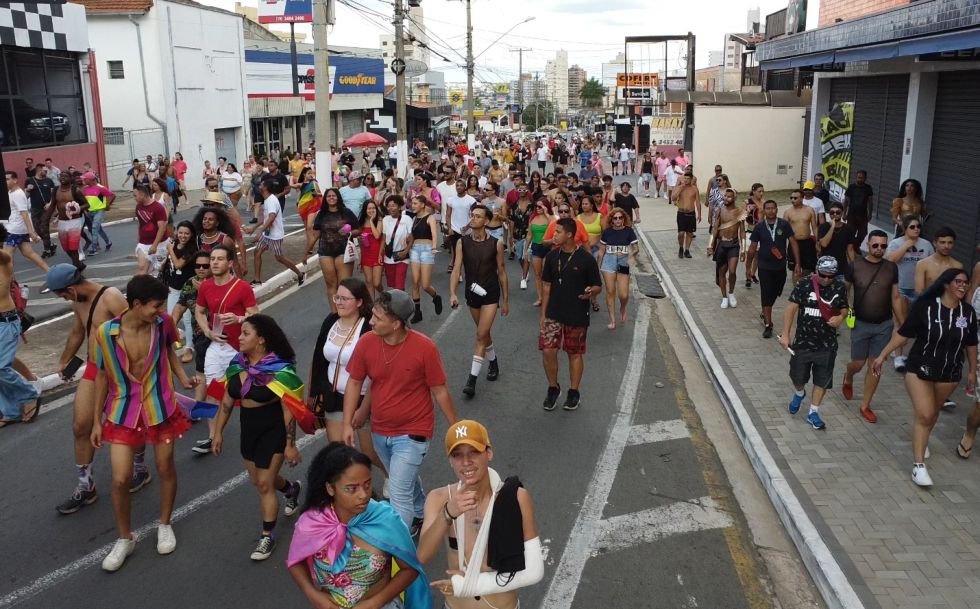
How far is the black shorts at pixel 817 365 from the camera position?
785 centimetres

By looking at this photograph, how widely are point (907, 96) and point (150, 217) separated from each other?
12.3 metres

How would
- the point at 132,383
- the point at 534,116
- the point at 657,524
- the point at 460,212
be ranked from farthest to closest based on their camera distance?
the point at 534,116, the point at 460,212, the point at 657,524, the point at 132,383

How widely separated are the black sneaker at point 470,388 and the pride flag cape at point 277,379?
3393 millimetres

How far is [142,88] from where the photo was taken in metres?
32.2

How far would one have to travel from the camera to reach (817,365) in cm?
789

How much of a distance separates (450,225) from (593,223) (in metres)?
3.04

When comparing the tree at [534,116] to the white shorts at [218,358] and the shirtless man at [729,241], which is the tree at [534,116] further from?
the white shorts at [218,358]

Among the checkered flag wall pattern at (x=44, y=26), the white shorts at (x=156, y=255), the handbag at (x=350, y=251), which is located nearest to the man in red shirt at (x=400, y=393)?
the handbag at (x=350, y=251)

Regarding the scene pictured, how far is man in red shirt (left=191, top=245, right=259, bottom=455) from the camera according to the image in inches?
270

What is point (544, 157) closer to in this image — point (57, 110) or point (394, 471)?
point (57, 110)

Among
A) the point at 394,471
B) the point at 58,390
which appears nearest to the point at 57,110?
the point at 58,390

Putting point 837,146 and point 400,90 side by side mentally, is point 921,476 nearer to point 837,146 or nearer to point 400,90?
point 837,146

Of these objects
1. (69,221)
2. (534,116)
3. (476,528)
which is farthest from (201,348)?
(534,116)

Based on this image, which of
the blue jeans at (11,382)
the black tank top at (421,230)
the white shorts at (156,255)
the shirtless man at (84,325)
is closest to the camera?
the shirtless man at (84,325)
